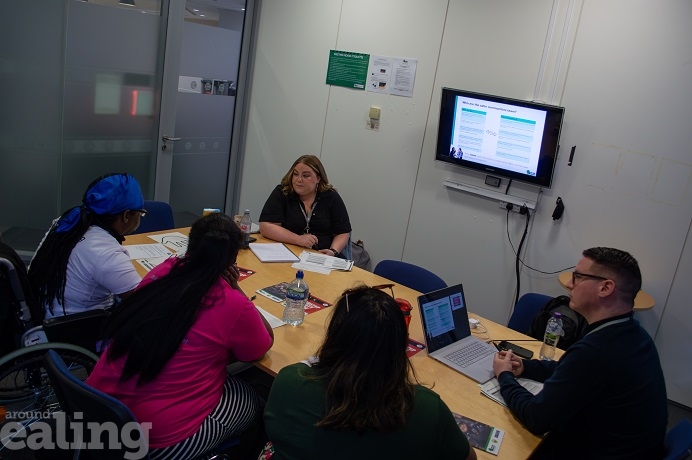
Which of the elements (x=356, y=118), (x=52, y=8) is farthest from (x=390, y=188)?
(x=52, y=8)

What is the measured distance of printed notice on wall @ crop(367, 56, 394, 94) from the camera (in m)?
4.86

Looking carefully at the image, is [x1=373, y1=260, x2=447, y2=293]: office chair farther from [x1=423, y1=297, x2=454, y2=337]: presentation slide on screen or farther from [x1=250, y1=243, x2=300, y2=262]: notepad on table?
[x1=423, y1=297, x2=454, y2=337]: presentation slide on screen

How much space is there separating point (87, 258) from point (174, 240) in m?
1.03

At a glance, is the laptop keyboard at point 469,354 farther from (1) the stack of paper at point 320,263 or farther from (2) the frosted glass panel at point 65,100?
(2) the frosted glass panel at point 65,100

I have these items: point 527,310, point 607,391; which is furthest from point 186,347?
point 527,310

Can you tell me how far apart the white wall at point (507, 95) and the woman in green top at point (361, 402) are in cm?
287

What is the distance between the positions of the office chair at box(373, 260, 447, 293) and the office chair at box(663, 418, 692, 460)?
1.45 m

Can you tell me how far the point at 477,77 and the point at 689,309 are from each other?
7.16 ft

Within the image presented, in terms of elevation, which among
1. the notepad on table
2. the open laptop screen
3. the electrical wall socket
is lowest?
the notepad on table

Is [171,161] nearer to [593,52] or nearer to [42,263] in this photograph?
[42,263]

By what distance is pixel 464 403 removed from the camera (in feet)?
7.35

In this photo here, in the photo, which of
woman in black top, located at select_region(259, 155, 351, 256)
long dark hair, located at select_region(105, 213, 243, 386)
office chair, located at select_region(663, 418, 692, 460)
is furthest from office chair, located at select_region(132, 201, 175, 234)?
office chair, located at select_region(663, 418, 692, 460)

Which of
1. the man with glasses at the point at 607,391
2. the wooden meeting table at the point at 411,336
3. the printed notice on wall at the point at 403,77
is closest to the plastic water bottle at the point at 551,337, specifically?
the wooden meeting table at the point at 411,336

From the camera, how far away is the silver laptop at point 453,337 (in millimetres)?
2496
